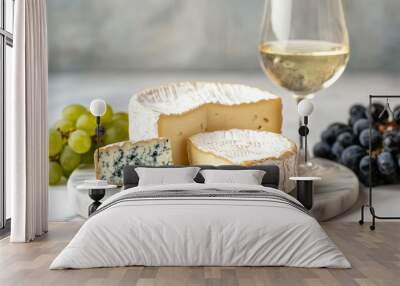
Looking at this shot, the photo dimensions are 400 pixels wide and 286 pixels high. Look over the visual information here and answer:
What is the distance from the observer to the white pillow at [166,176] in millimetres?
5270

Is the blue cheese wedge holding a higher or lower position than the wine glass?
lower

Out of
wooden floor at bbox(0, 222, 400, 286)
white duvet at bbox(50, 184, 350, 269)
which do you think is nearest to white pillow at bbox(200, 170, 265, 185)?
wooden floor at bbox(0, 222, 400, 286)

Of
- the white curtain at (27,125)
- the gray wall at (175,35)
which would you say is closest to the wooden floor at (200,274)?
the white curtain at (27,125)

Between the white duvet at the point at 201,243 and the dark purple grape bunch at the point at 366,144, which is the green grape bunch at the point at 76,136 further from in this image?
the white duvet at the point at 201,243

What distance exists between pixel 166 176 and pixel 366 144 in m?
2.01

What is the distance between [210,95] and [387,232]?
82.2 inches

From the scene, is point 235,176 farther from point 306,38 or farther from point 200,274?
point 306,38

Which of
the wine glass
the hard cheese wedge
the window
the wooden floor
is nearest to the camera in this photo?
the wine glass

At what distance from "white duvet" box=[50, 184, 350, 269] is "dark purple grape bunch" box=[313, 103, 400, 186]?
2122 mm

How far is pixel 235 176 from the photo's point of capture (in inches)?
205

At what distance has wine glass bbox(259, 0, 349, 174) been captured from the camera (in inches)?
21.1

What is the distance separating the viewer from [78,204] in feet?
20.0

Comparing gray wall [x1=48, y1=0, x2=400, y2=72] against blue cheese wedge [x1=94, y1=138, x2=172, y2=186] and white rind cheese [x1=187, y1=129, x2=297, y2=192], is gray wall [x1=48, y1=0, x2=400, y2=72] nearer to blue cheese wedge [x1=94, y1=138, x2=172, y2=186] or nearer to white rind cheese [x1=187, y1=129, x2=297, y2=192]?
white rind cheese [x1=187, y1=129, x2=297, y2=192]

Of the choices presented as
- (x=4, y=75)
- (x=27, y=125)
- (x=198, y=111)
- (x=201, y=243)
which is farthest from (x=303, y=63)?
(x=198, y=111)
